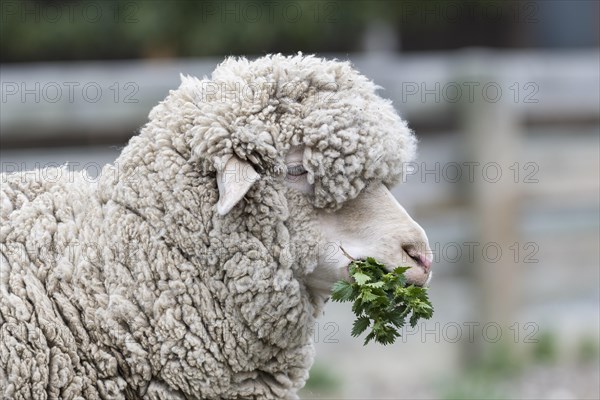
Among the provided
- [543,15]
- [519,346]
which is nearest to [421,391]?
[519,346]

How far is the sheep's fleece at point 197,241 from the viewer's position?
3.17m

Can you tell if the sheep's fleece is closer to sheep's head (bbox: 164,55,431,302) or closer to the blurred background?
sheep's head (bbox: 164,55,431,302)

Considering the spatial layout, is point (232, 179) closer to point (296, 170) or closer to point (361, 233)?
point (296, 170)

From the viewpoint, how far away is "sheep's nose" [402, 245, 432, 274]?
10.8 ft

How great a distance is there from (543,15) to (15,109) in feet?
36.6

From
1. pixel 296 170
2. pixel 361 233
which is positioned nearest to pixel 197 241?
pixel 296 170

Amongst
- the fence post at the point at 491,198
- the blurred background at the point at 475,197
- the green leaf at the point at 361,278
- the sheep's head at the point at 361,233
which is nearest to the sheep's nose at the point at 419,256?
the sheep's head at the point at 361,233

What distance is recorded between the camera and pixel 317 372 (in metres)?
6.79

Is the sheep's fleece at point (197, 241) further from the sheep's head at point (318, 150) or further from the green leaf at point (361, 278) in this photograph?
the green leaf at point (361, 278)

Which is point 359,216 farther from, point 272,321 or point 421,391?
point 421,391

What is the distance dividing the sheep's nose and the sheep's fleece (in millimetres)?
250

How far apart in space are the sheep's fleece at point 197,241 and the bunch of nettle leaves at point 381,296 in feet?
0.49

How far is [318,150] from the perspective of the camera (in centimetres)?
325

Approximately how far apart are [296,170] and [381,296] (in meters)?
0.49
